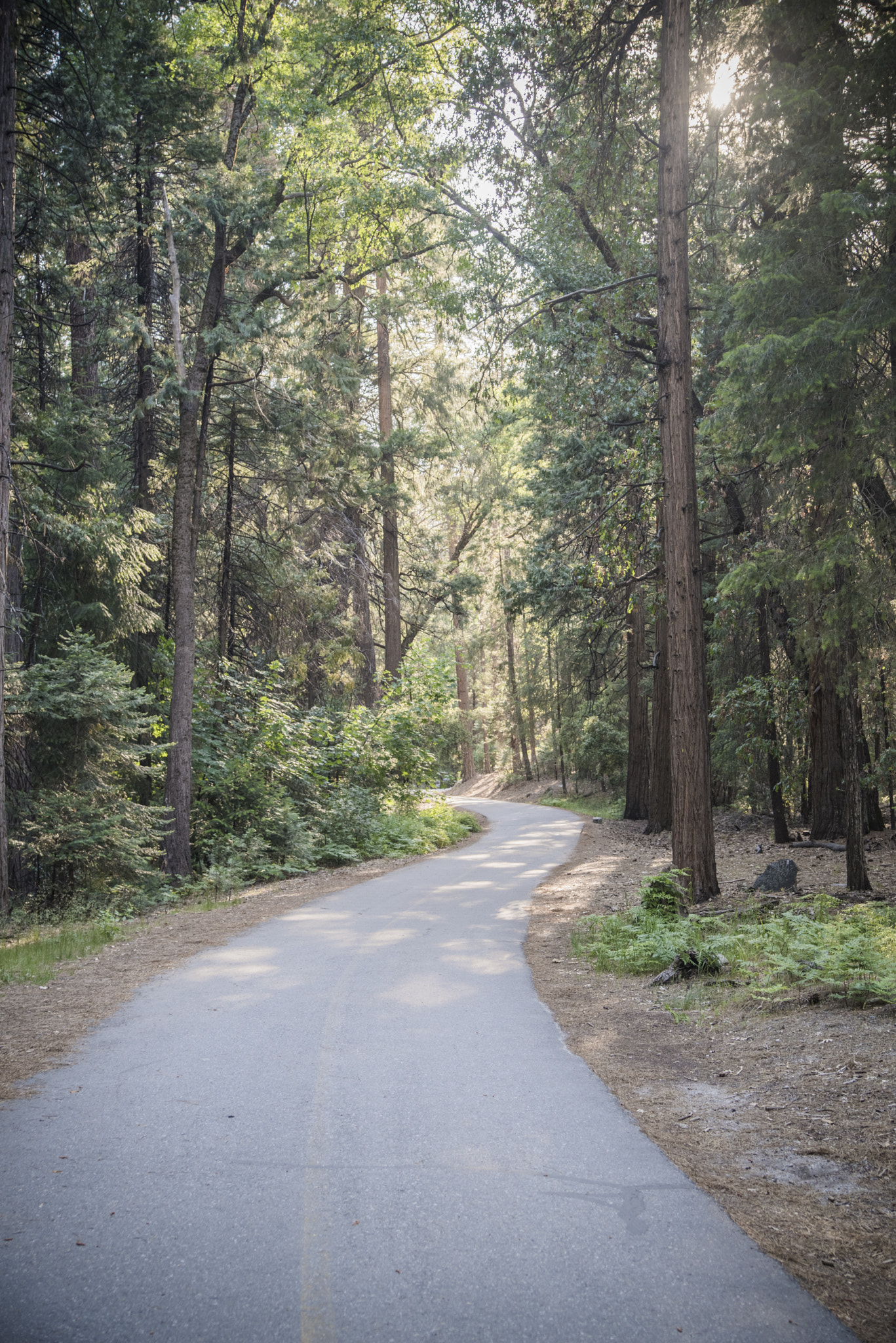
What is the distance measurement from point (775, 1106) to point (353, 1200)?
7.92 ft

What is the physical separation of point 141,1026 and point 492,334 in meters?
10.3

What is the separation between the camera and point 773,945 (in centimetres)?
689

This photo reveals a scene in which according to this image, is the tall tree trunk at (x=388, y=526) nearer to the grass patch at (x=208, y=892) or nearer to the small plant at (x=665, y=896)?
the grass patch at (x=208, y=892)

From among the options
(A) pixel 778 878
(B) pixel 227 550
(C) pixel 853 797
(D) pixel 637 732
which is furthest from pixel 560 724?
(C) pixel 853 797

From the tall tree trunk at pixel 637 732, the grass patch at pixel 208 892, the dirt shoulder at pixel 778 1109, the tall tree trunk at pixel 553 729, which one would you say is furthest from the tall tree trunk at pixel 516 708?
the dirt shoulder at pixel 778 1109

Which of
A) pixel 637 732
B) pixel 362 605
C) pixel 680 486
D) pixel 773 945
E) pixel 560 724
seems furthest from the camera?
pixel 560 724

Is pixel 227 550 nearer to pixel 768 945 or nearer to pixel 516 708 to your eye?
pixel 768 945

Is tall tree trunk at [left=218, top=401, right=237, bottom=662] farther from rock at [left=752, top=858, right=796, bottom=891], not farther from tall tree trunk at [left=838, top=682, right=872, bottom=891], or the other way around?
tall tree trunk at [left=838, top=682, right=872, bottom=891]

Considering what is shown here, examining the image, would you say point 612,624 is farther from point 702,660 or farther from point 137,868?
point 137,868

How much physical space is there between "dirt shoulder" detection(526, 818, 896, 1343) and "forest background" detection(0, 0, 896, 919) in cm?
424

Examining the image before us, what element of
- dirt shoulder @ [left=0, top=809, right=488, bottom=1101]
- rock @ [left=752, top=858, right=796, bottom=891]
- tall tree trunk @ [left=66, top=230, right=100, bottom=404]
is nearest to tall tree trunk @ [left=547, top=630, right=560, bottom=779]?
tall tree trunk @ [left=66, top=230, right=100, bottom=404]

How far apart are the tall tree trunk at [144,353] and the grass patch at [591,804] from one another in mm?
16846

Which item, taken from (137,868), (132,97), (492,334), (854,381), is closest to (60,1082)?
(137,868)

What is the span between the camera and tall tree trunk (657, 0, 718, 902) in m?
9.11
